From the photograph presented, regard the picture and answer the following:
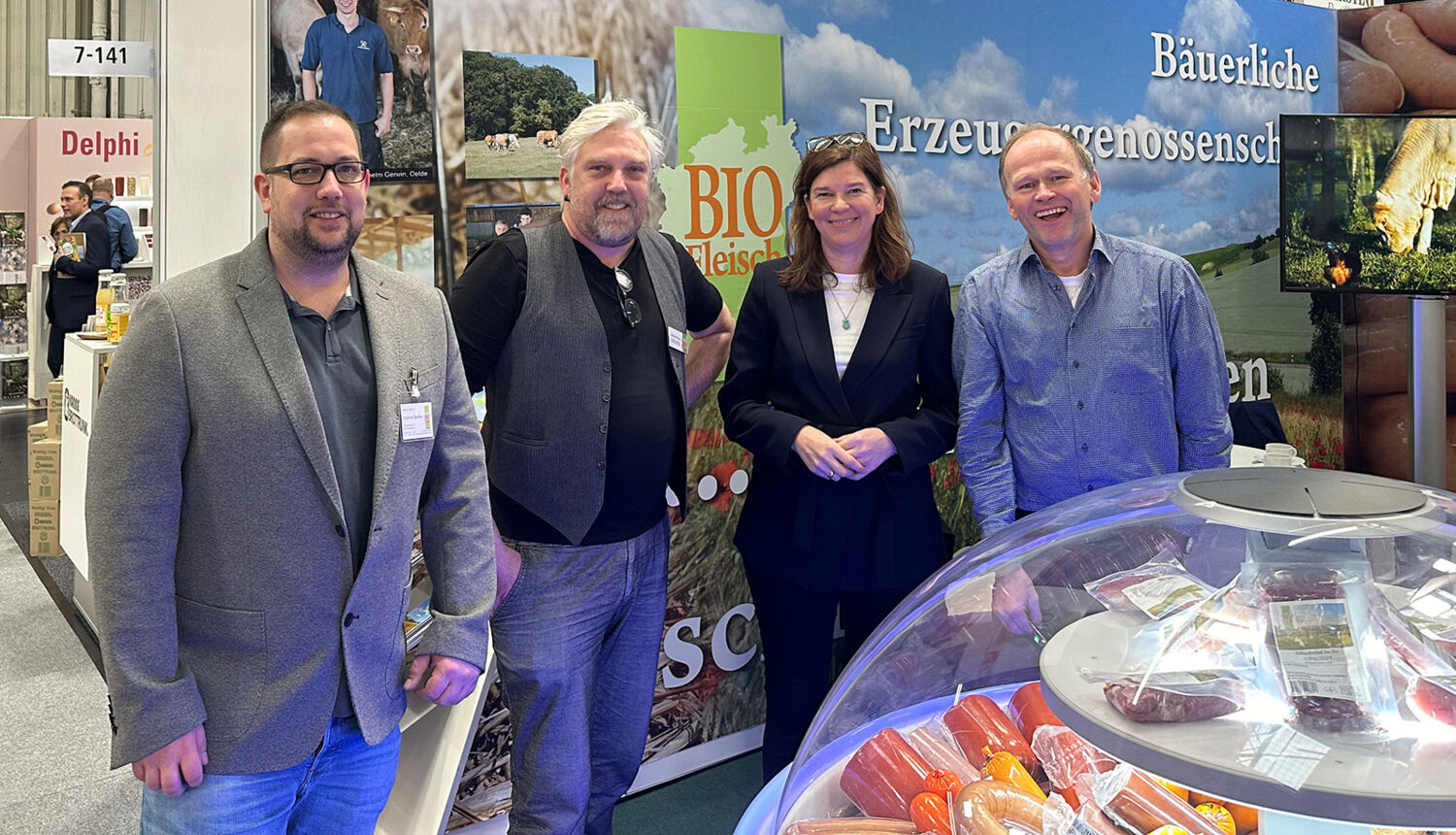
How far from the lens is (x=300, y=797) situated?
5.70 feet

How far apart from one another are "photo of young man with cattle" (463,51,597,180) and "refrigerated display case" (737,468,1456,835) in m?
1.92

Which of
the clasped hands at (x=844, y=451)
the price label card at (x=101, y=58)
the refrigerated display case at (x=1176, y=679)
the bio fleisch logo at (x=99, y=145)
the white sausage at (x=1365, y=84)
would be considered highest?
the bio fleisch logo at (x=99, y=145)

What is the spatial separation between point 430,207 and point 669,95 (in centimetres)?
82

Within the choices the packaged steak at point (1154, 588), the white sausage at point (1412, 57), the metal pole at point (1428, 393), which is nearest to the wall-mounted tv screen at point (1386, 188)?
the metal pole at point (1428, 393)

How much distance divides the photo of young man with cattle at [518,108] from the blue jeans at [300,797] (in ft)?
5.26

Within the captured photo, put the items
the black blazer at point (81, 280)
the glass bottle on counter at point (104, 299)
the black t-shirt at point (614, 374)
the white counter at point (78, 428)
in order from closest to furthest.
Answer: the black t-shirt at point (614, 374)
the white counter at point (78, 428)
the glass bottle on counter at point (104, 299)
the black blazer at point (81, 280)

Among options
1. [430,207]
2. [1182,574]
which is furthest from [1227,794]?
[430,207]

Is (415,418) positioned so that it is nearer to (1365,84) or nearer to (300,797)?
(300,797)

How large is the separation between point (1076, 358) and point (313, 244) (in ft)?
5.21

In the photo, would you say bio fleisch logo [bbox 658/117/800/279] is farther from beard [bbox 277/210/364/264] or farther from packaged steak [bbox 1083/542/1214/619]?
packaged steak [bbox 1083/542/1214/619]

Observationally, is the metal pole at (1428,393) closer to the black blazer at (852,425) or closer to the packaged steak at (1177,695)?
the black blazer at (852,425)

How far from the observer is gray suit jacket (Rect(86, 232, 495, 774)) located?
153cm

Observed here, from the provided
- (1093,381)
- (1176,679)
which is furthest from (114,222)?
(1176,679)

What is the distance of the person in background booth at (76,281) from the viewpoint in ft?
30.5
